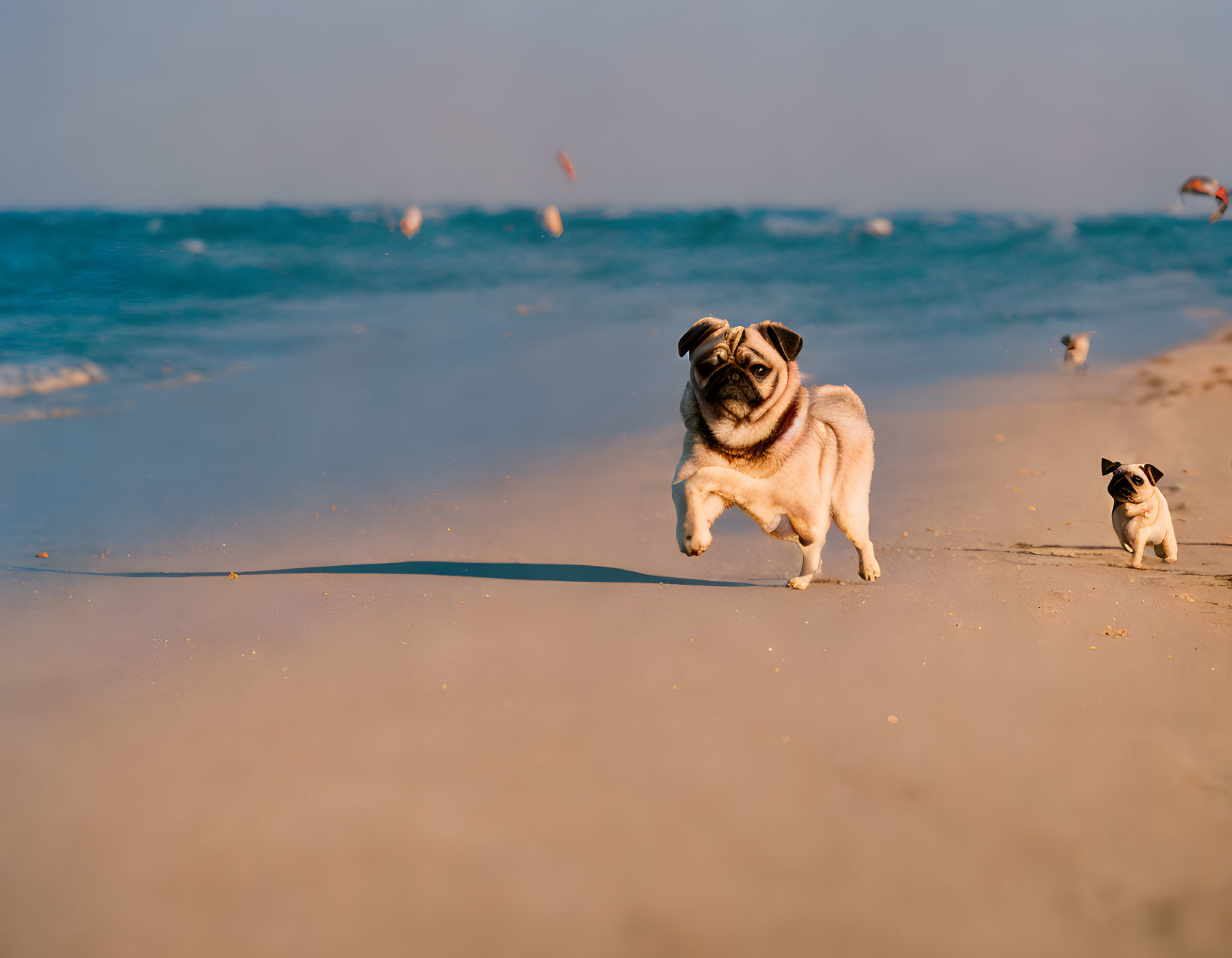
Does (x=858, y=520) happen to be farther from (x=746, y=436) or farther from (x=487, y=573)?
(x=487, y=573)

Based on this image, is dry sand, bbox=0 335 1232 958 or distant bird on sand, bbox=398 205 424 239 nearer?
dry sand, bbox=0 335 1232 958

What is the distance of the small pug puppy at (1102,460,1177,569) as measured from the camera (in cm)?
635

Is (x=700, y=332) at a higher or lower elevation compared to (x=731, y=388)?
higher

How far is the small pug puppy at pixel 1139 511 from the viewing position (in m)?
6.35

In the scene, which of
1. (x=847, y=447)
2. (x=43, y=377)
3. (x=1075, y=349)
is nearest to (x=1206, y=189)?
(x=1075, y=349)

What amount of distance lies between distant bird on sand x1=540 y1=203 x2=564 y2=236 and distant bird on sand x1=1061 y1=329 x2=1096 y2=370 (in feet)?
59.4

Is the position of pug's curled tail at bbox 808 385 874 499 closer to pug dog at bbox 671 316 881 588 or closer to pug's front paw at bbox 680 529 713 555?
pug dog at bbox 671 316 881 588

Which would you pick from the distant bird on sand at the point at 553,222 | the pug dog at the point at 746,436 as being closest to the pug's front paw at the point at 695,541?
the pug dog at the point at 746,436

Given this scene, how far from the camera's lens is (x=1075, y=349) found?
10914mm

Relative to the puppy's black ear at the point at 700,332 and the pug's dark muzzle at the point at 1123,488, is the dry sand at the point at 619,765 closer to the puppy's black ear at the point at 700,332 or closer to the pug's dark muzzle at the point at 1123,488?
the pug's dark muzzle at the point at 1123,488

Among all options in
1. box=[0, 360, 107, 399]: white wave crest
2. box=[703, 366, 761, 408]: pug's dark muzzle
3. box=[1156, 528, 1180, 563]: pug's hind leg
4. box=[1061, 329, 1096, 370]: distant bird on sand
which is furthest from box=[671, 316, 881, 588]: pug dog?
box=[0, 360, 107, 399]: white wave crest

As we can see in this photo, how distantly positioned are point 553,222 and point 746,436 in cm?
2346

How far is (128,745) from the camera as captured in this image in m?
4.16

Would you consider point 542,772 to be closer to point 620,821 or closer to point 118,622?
point 620,821
